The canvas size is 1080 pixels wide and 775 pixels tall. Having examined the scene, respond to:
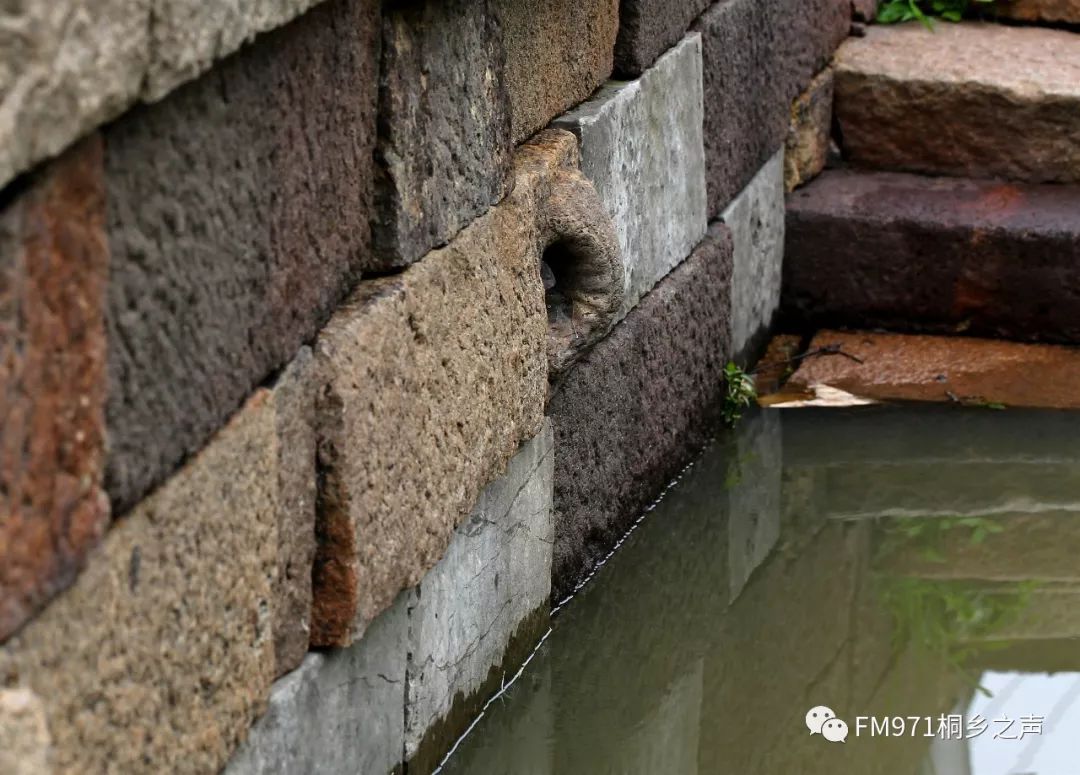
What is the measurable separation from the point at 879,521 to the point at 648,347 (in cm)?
70

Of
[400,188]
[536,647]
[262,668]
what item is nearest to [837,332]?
[536,647]

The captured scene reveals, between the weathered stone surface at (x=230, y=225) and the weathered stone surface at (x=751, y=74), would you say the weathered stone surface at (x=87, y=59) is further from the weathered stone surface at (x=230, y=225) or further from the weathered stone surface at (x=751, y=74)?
the weathered stone surface at (x=751, y=74)

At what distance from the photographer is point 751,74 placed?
14.6 ft

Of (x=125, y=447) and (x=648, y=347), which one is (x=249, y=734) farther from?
(x=648, y=347)

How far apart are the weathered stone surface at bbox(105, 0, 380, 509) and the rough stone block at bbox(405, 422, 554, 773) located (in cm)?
62

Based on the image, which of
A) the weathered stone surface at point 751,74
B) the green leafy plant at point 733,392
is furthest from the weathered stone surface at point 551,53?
the green leafy plant at point 733,392

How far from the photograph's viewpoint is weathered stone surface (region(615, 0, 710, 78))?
3578 mm

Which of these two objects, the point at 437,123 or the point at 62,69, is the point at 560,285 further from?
the point at 62,69

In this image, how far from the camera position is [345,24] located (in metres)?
2.17

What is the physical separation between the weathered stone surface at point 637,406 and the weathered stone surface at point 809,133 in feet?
2.41

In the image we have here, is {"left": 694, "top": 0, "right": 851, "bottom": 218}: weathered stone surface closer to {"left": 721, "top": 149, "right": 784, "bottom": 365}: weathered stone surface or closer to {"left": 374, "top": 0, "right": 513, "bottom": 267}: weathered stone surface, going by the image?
{"left": 721, "top": 149, "right": 784, "bottom": 365}: weathered stone surface

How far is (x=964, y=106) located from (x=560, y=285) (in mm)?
2174

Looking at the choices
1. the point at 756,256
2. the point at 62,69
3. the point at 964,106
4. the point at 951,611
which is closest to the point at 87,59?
the point at 62,69

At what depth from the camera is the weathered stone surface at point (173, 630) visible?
5.15 feet
